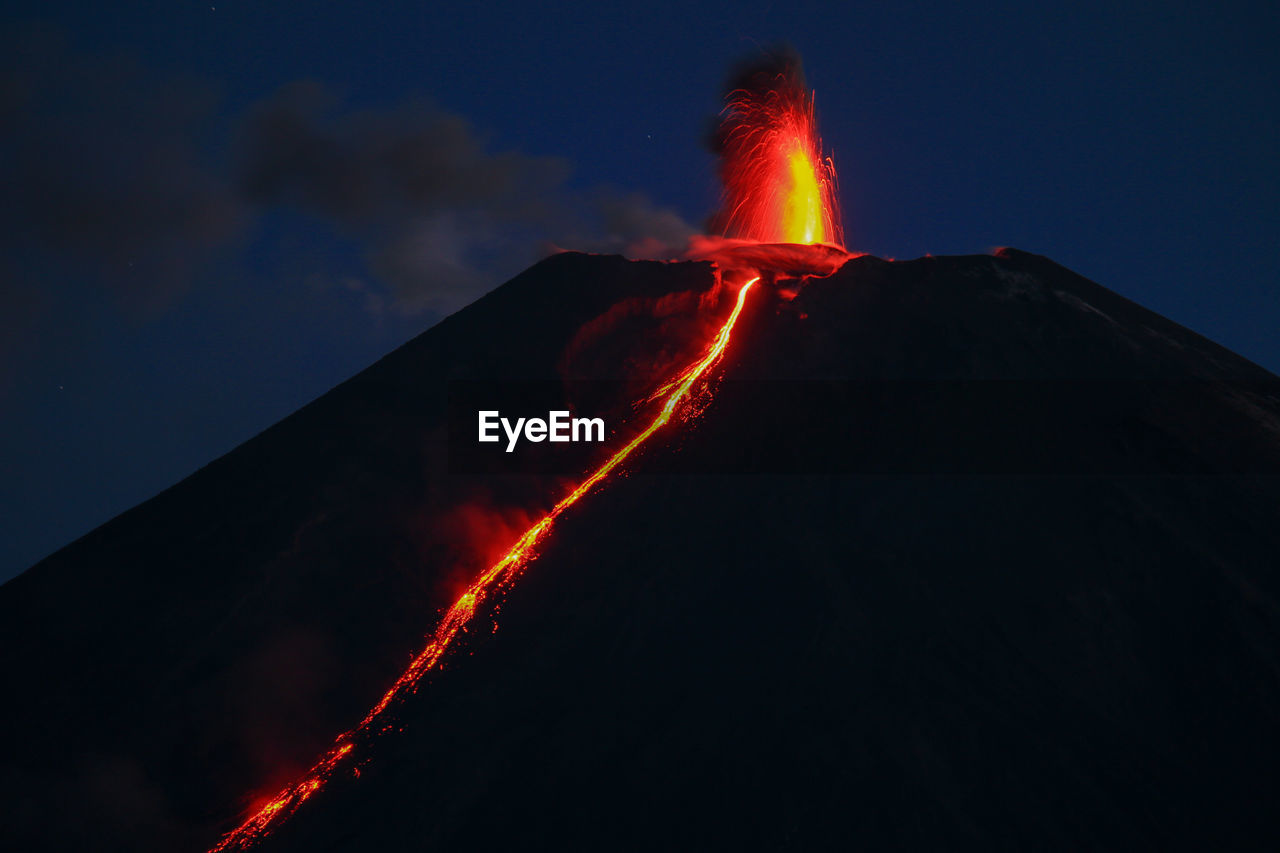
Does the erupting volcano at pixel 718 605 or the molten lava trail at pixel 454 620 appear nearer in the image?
the erupting volcano at pixel 718 605

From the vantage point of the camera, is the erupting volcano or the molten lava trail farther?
the molten lava trail

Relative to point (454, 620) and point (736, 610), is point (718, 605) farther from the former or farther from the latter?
point (454, 620)

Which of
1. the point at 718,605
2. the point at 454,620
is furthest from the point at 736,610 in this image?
the point at 454,620
